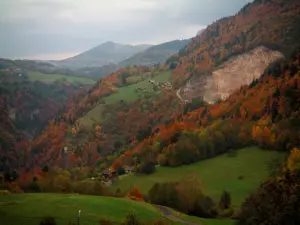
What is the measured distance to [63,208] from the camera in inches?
1576

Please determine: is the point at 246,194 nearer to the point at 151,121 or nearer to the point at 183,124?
the point at 183,124

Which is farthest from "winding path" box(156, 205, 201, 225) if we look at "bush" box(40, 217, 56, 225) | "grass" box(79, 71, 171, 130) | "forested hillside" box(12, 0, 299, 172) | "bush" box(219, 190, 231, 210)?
"grass" box(79, 71, 171, 130)

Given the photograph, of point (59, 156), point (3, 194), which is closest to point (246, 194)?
point (3, 194)

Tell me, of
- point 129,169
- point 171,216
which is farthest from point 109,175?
point 171,216

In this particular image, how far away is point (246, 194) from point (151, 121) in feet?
358

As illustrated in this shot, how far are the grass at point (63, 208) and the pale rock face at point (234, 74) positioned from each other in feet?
363

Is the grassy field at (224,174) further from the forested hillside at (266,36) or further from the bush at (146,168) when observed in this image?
the forested hillside at (266,36)

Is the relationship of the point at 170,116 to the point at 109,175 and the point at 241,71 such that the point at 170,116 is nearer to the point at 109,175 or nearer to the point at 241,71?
the point at 241,71

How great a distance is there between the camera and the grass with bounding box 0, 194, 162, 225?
36.3 metres

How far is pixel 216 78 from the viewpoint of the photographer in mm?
161125

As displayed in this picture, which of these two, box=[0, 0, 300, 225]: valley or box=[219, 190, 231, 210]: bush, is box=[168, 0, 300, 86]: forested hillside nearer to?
box=[0, 0, 300, 225]: valley

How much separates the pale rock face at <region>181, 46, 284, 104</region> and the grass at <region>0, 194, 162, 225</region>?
11054cm

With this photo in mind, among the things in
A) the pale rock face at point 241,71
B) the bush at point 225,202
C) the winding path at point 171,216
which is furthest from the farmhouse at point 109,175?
the pale rock face at point 241,71

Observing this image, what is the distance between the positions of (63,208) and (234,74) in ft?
421
